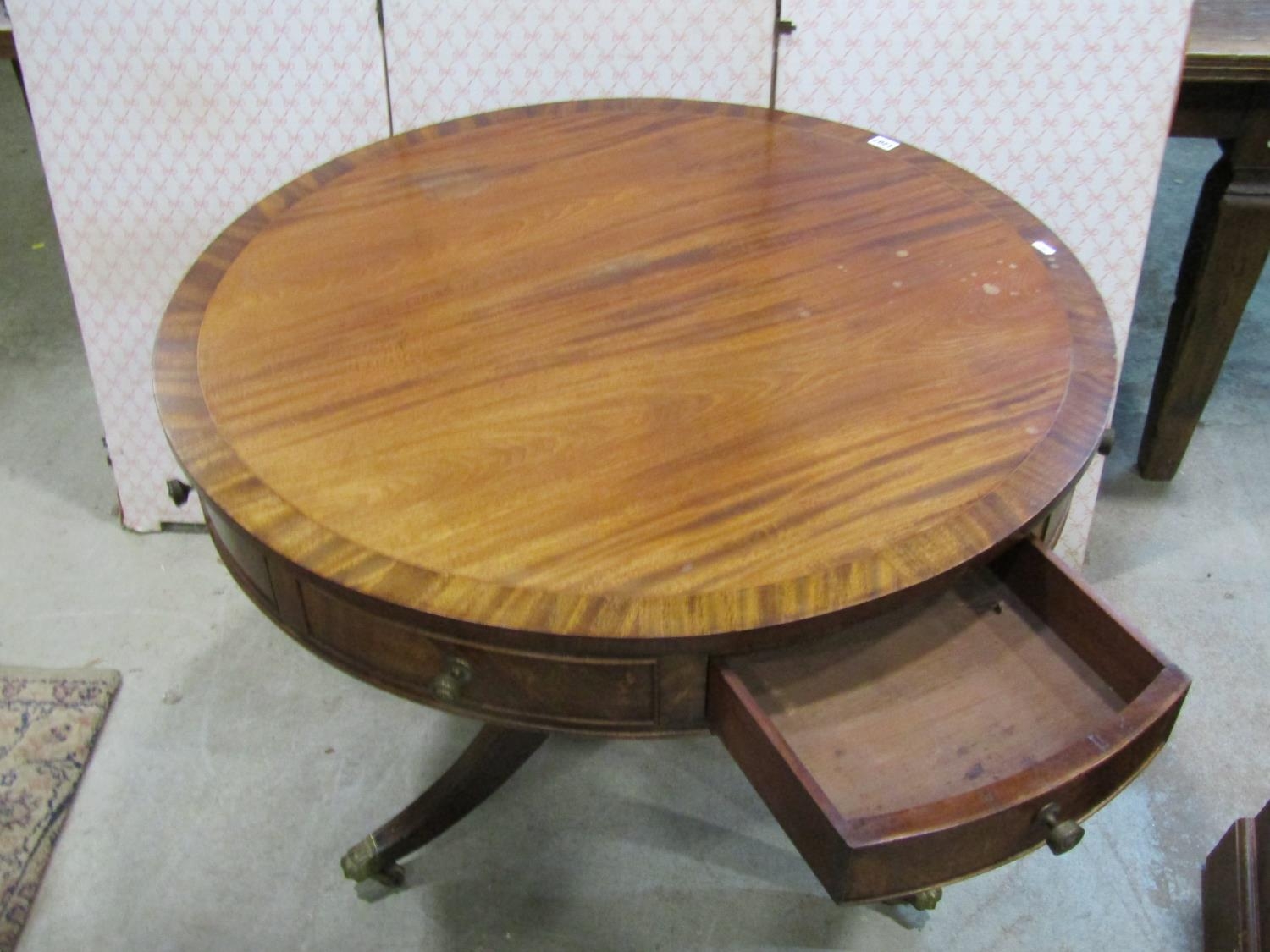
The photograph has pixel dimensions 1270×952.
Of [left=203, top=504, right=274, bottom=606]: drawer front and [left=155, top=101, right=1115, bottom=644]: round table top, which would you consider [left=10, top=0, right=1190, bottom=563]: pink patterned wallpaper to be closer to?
[left=155, top=101, right=1115, bottom=644]: round table top

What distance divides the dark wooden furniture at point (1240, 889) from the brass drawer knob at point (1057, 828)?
556mm

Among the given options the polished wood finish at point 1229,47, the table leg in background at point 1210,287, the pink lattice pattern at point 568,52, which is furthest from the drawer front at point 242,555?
the table leg in background at point 1210,287

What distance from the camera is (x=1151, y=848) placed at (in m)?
1.39

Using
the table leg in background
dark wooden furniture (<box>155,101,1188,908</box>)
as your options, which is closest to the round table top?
dark wooden furniture (<box>155,101,1188,908</box>)

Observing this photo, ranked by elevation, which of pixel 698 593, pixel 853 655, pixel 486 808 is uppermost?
pixel 698 593

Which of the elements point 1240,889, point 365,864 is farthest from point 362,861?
point 1240,889

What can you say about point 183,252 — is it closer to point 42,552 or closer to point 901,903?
point 42,552

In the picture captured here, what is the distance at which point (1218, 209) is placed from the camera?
5.25ft

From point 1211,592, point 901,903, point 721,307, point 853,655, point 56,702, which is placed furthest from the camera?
point 1211,592

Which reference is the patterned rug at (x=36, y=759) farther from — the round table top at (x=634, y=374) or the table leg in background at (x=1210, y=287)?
the table leg in background at (x=1210, y=287)

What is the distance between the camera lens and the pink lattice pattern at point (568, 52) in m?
1.45

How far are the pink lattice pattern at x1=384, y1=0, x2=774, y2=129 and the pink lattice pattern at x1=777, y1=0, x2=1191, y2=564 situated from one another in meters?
0.07

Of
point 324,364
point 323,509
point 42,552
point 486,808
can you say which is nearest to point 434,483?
point 323,509

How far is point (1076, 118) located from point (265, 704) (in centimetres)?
127
